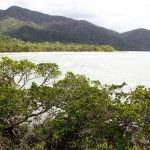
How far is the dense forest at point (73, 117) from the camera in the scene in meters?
23.6

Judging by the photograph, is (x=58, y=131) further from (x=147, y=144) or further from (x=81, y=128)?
(x=147, y=144)

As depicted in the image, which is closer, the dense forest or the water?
the dense forest

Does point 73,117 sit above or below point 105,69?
Answer: above

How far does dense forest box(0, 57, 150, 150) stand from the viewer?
2358cm

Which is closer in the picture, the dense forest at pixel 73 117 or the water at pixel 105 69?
the dense forest at pixel 73 117

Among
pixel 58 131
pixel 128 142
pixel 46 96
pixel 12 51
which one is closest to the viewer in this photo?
pixel 128 142

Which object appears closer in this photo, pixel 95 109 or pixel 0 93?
pixel 95 109

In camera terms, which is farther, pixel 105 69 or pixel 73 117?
pixel 105 69

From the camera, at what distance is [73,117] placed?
25.1 metres

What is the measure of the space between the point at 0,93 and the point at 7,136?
10.4 ft

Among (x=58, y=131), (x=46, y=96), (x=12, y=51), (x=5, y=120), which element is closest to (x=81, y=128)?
(x=58, y=131)

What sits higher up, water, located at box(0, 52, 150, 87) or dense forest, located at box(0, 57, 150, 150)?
dense forest, located at box(0, 57, 150, 150)

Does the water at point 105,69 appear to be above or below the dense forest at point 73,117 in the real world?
below

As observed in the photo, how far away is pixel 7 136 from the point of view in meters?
27.8
